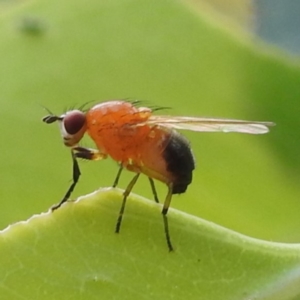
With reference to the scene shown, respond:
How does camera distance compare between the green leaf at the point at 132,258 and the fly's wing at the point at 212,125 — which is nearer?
the green leaf at the point at 132,258

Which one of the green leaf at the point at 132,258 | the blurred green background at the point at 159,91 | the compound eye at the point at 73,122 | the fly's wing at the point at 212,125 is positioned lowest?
the blurred green background at the point at 159,91

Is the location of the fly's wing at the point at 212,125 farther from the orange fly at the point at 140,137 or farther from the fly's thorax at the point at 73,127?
the fly's thorax at the point at 73,127

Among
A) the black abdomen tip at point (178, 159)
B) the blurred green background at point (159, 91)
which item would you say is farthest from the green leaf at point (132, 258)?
the blurred green background at point (159, 91)

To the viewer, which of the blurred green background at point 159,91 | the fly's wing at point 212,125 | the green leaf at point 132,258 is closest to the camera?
the green leaf at point 132,258

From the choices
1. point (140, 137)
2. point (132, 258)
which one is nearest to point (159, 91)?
point (140, 137)

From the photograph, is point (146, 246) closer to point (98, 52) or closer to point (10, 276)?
point (10, 276)

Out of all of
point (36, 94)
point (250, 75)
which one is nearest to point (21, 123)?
point (36, 94)

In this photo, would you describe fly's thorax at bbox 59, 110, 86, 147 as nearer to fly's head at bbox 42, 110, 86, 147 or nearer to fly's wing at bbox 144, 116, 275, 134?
fly's head at bbox 42, 110, 86, 147

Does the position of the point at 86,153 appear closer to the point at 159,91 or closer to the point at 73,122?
the point at 73,122
